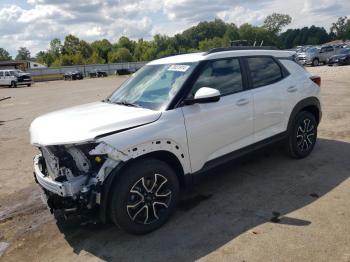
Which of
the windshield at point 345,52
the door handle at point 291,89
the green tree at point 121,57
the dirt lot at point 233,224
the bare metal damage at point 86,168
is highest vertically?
the green tree at point 121,57

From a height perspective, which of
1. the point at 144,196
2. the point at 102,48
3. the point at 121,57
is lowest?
the point at 144,196

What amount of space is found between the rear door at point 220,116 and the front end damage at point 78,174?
0.97 meters

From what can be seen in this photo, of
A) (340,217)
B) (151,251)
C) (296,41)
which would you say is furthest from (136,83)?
(296,41)

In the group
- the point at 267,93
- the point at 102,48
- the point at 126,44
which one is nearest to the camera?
the point at 267,93

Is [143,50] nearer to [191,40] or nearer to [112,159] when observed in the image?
[191,40]

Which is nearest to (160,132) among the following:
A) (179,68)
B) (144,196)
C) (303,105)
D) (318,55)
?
(144,196)

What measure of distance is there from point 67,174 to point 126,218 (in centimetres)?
75

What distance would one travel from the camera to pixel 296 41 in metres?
128

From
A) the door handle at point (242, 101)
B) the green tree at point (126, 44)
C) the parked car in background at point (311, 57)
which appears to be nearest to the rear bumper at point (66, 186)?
the door handle at point (242, 101)

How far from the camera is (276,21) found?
382ft

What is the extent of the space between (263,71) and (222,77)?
869 mm

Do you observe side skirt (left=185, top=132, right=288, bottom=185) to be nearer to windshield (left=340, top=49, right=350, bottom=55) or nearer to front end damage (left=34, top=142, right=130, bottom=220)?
front end damage (left=34, top=142, right=130, bottom=220)

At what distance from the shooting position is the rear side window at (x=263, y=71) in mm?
4867

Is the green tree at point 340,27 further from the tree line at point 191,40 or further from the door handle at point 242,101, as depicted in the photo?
the door handle at point 242,101
